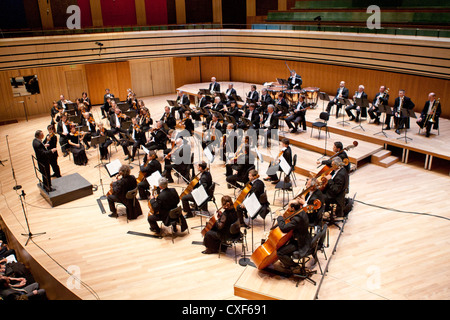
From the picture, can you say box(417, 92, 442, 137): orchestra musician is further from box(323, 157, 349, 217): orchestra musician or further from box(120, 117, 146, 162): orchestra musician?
box(120, 117, 146, 162): orchestra musician

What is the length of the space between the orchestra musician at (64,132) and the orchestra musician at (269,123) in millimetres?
5951

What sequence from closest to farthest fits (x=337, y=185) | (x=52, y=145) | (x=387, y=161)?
(x=337, y=185) → (x=387, y=161) → (x=52, y=145)

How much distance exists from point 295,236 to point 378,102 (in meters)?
7.52

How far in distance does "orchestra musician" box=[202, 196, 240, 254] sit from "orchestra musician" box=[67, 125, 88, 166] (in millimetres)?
6132

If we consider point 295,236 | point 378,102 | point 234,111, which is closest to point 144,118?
point 234,111

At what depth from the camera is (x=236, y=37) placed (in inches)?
724

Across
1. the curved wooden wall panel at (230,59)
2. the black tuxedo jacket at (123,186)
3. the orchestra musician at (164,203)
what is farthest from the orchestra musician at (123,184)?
the curved wooden wall panel at (230,59)

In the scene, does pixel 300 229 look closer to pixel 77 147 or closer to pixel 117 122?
pixel 77 147

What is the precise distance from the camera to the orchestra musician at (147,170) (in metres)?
8.84

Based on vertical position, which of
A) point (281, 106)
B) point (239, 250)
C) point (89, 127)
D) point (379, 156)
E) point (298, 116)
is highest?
point (281, 106)

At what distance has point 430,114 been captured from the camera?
1052 centimetres

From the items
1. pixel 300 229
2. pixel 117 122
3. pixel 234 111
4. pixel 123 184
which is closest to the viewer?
pixel 300 229

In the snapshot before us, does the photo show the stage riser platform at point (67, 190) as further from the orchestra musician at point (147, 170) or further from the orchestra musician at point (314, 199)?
the orchestra musician at point (314, 199)

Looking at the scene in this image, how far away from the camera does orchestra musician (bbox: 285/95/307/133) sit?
11758 millimetres
